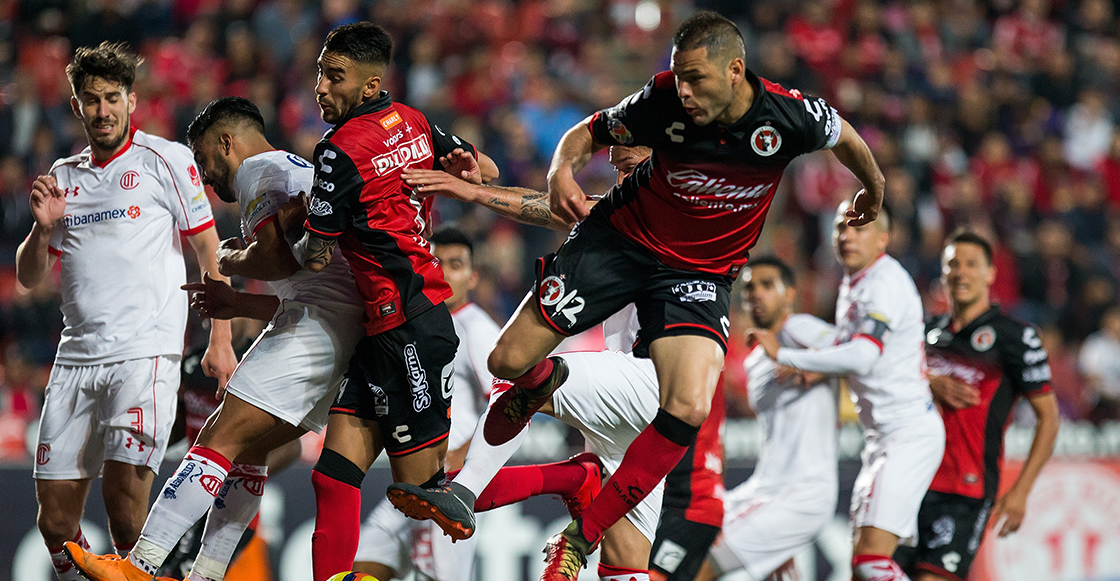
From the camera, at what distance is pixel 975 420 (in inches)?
279

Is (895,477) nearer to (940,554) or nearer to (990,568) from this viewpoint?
(940,554)

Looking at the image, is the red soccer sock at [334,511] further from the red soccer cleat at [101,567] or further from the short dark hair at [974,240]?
the short dark hair at [974,240]

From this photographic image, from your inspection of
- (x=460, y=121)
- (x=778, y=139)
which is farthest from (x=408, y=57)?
(x=778, y=139)

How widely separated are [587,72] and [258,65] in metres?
4.35

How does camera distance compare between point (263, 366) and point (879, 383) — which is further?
point (879, 383)

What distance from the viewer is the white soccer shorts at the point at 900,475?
6.68 m

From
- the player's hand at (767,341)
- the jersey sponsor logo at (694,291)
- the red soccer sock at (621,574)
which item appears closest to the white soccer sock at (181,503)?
the red soccer sock at (621,574)

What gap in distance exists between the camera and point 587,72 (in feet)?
49.7

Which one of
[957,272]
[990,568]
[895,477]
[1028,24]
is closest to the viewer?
[895,477]

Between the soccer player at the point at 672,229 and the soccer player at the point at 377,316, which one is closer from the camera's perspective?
the soccer player at the point at 672,229

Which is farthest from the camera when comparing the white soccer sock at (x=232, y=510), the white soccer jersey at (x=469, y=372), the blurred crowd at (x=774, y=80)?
the blurred crowd at (x=774, y=80)

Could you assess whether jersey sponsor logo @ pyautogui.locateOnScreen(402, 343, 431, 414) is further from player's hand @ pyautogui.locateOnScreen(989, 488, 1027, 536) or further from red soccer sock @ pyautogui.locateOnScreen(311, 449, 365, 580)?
player's hand @ pyautogui.locateOnScreen(989, 488, 1027, 536)

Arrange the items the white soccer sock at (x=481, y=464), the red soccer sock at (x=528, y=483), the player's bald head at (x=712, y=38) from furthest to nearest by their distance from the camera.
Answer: the red soccer sock at (x=528, y=483) < the white soccer sock at (x=481, y=464) < the player's bald head at (x=712, y=38)

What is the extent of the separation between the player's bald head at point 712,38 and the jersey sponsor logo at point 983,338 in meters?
Answer: 3.36
